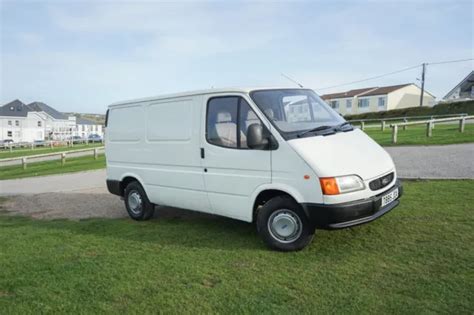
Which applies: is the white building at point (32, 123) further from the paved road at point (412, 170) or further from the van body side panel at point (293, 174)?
the van body side panel at point (293, 174)

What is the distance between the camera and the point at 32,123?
7369 centimetres

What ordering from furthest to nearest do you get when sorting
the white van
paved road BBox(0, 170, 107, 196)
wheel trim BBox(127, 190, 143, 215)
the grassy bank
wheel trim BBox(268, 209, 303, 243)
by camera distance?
the grassy bank → paved road BBox(0, 170, 107, 196) → wheel trim BBox(127, 190, 143, 215) → wheel trim BBox(268, 209, 303, 243) → the white van

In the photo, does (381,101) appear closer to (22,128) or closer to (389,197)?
(389,197)

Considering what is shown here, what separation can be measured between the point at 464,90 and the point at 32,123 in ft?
270

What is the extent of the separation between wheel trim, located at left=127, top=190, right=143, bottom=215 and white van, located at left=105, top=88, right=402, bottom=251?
1.26 ft

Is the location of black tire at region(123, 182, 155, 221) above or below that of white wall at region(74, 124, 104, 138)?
below

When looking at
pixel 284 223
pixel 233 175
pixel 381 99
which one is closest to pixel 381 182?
pixel 284 223

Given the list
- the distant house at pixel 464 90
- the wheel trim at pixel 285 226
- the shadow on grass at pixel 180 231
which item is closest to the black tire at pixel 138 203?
the shadow on grass at pixel 180 231

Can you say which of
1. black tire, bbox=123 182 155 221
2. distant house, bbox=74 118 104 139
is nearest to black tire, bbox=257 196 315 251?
black tire, bbox=123 182 155 221

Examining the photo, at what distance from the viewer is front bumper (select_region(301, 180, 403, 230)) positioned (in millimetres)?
4281

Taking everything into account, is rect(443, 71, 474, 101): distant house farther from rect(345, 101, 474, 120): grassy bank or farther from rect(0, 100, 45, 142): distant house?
rect(0, 100, 45, 142): distant house

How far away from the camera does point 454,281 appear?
361cm

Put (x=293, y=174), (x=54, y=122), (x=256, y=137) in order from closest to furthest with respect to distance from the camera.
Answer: (x=293, y=174) → (x=256, y=137) → (x=54, y=122)

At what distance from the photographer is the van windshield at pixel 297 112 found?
4.86 meters
